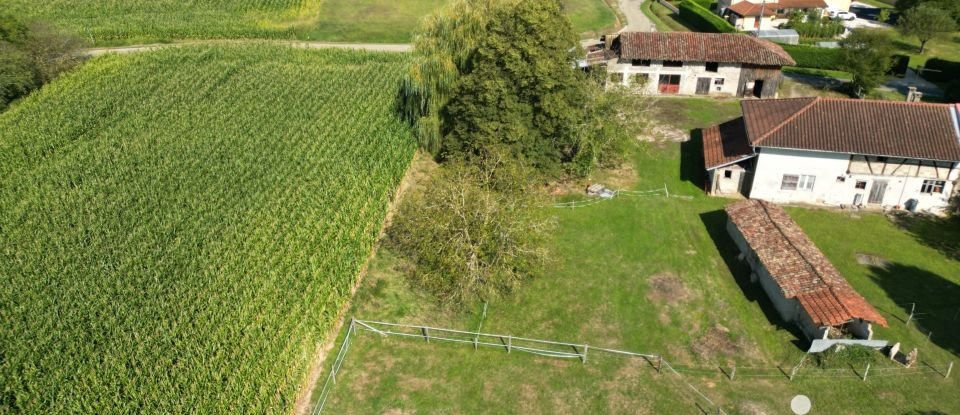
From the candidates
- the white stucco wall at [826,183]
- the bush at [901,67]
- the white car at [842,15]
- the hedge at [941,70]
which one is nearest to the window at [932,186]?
the white stucco wall at [826,183]

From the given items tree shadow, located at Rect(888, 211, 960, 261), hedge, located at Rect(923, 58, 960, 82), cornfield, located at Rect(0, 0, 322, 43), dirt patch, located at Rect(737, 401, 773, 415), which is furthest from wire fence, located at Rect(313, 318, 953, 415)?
cornfield, located at Rect(0, 0, 322, 43)

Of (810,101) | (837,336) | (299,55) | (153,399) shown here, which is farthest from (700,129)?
(153,399)

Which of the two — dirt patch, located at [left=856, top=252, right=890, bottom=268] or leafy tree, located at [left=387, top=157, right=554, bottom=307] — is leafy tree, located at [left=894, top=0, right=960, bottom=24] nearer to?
dirt patch, located at [left=856, top=252, right=890, bottom=268]

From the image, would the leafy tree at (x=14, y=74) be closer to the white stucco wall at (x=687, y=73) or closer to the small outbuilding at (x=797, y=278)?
the white stucco wall at (x=687, y=73)

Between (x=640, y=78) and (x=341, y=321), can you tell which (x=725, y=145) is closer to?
(x=640, y=78)

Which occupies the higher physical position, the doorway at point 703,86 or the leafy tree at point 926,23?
the leafy tree at point 926,23

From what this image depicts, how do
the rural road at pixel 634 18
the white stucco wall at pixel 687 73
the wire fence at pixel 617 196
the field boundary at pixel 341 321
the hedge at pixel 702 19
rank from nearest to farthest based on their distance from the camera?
the field boundary at pixel 341 321
the wire fence at pixel 617 196
the white stucco wall at pixel 687 73
the hedge at pixel 702 19
the rural road at pixel 634 18
